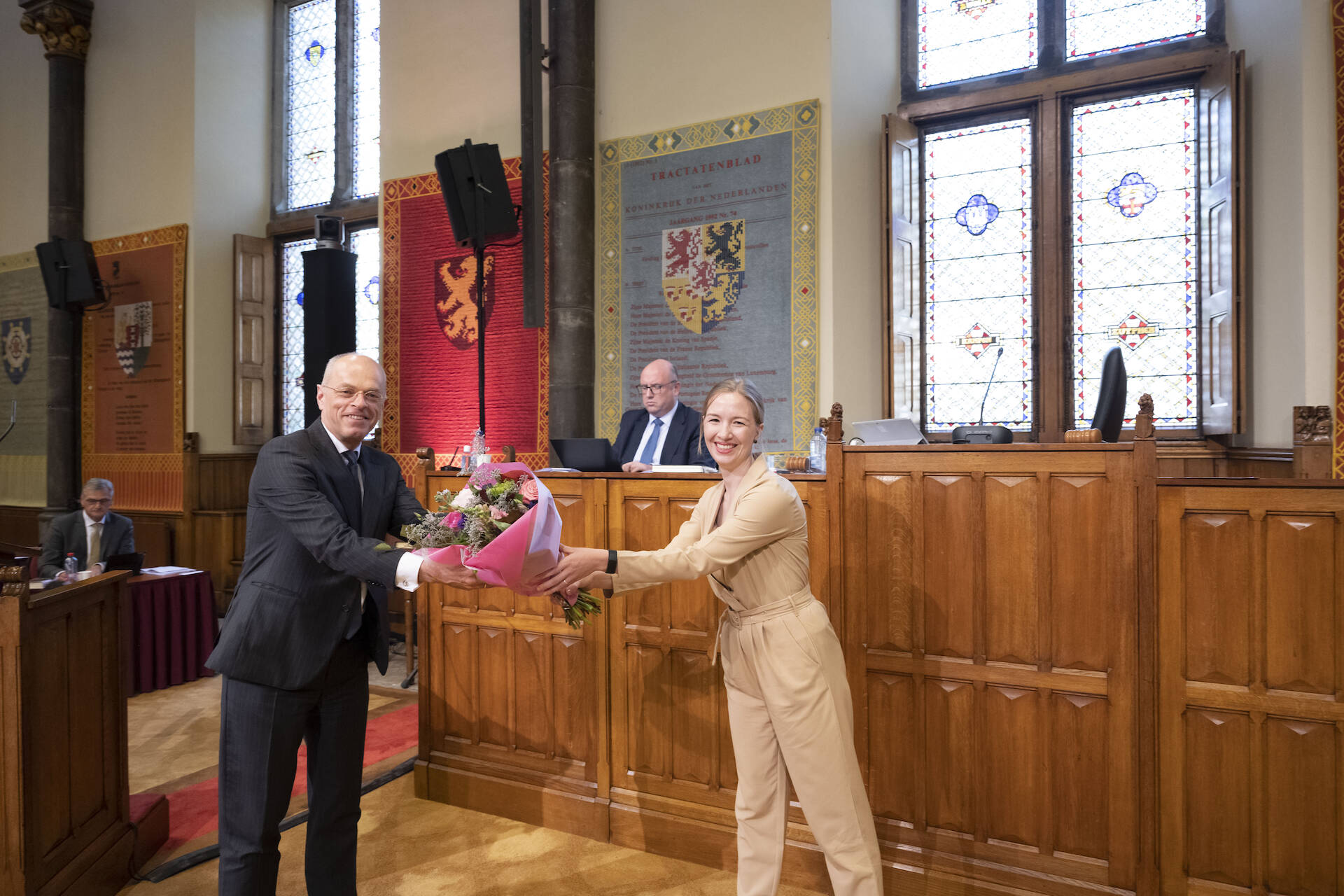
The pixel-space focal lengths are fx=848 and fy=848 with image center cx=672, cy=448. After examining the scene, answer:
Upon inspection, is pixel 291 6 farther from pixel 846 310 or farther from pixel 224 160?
pixel 846 310

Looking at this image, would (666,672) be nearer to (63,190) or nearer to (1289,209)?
(1289,209)

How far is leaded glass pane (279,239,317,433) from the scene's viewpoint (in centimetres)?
891

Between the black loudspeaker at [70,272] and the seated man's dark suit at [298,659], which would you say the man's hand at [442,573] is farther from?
the black loudspeaker at [70,272]

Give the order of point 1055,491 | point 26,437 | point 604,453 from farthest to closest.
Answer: point 26,437
point 604,453
point 1055,491

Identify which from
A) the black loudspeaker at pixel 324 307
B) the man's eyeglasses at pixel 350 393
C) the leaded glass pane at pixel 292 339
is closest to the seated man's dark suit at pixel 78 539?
the black loudspeaker at pixel 324 307

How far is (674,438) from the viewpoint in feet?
15.8

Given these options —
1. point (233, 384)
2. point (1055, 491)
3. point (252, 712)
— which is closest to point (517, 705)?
point (252, 712)

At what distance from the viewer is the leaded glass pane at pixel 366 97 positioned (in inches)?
334

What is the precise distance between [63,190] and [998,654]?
10.3m

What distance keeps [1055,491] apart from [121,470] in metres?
9.24

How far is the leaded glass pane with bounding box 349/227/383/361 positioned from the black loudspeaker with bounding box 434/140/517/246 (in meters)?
2.32

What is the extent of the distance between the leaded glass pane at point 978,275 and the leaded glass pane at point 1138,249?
13.0 inches

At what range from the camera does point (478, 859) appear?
3.42 meters

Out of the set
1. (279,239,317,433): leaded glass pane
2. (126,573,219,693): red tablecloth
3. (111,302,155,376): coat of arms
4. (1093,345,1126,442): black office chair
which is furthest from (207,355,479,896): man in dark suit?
(111,302,155,376): coat of arms
